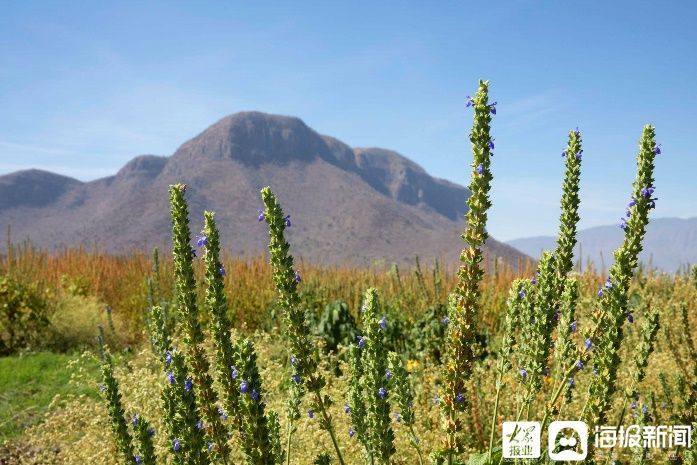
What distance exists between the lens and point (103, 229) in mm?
184625

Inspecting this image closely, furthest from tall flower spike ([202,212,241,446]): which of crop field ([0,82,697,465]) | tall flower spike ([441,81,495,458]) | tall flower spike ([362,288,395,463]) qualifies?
tall flower spike ([441,81,495,458])

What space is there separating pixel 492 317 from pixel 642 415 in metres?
7.07

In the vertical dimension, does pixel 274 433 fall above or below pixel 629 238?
below

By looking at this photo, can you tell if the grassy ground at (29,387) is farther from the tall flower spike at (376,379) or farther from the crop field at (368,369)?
the tall flower spike at (376,379)

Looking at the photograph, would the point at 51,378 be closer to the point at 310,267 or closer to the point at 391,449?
the point at 310,267

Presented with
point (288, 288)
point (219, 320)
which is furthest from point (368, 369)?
point (219, 320)

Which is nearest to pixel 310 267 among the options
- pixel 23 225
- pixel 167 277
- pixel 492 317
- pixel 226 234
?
pixel 167 277

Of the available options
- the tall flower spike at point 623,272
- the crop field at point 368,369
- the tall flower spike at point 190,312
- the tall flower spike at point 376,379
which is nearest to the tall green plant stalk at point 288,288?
the crop field at point 368,369

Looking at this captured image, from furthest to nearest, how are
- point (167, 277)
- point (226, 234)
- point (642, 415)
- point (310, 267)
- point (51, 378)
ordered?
point (226, 234)
point (310, 267)
point (167, 277)
point (51, 378)
point (642, 415)

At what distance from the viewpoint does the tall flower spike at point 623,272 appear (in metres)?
2.86

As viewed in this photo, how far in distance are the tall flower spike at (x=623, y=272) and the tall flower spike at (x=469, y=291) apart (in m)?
0.72

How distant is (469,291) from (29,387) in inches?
350

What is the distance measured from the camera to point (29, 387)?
370 inches

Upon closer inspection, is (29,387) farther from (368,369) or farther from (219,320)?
(368,369)
